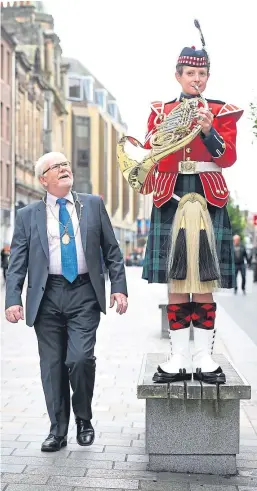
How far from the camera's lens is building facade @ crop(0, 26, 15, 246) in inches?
1781

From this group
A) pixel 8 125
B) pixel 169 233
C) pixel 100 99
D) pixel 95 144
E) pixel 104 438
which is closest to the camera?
pixel 169 233

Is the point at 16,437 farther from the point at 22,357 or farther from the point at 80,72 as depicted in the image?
the point at 80,72

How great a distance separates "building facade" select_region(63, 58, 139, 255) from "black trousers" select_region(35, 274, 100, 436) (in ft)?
223

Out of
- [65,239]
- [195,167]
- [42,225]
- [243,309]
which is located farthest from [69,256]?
[243,309]

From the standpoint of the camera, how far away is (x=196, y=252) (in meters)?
4.93

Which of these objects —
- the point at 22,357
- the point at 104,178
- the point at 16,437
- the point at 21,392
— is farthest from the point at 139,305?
the point at 104,178

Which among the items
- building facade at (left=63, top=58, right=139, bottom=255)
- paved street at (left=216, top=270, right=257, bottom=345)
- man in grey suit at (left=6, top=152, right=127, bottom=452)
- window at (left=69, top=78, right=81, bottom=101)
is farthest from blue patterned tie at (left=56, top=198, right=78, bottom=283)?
window at (left=69, top=78, right=81, bottom=101)

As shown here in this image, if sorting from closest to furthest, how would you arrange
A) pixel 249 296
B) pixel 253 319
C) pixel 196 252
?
pixel 196 252, pixel 253 319, pixel 249 296

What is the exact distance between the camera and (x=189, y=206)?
16.4ft

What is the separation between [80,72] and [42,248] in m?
83.1

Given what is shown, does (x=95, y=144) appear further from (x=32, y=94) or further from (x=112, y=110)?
(x=32, y=94)

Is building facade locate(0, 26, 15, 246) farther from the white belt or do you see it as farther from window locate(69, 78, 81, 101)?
the white belt

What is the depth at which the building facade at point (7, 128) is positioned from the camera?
148 ft

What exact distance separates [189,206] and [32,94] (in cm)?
5010
